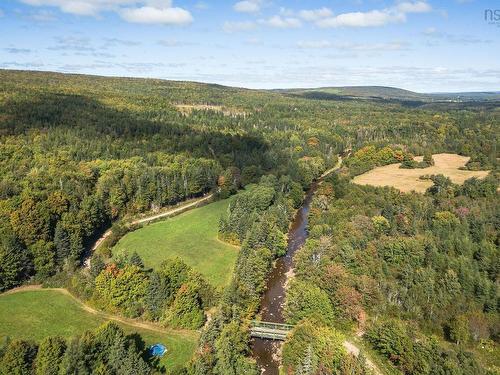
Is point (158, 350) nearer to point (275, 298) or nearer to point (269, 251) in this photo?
point (275, 298)

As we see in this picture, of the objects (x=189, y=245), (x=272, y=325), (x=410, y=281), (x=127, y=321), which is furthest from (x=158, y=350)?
(x=410, y=281)

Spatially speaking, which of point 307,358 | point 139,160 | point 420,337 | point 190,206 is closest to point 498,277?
point 420,337

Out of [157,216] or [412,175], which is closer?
[157,216]

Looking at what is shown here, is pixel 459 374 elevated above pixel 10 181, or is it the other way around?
pixel 10 181

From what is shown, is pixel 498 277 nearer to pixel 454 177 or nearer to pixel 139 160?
pixel 454 177

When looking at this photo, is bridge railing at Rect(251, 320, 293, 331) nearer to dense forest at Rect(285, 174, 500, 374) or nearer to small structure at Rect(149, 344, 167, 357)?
dense forest at Rect(285, 174, 500, 374)

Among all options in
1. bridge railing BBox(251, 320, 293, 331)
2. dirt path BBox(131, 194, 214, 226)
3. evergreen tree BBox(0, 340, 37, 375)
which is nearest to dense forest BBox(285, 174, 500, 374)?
bridge railing BBox(251, 320, 293, 331)
